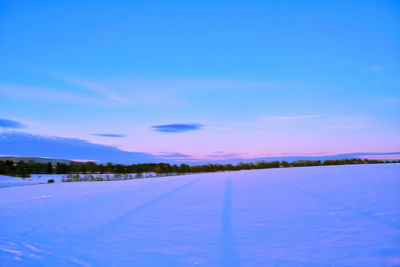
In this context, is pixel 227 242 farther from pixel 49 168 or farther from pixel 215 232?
pixel 49 168

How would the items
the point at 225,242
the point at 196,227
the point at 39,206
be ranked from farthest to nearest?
the point at 39,206
the point at 196,227
the point at 225,242

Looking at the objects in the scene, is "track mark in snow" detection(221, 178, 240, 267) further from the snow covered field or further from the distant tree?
the distant tree

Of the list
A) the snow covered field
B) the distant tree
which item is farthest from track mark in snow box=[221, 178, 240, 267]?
the distant tree

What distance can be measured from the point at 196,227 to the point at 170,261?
3.04ft

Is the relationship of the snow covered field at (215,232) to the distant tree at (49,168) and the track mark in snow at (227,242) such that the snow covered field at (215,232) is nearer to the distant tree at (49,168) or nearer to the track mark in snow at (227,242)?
the track mark in snow at (227,242)

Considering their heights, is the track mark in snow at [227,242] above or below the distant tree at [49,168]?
below

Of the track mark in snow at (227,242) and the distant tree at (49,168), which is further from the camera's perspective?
the distant tree at (49,168)

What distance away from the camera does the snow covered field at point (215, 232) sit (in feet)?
7.09

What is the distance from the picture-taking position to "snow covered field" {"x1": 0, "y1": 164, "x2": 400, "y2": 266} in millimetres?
2162

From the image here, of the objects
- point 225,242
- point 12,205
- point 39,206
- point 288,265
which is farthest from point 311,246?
point 12,205

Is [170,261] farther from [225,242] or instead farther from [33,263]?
[33,263]

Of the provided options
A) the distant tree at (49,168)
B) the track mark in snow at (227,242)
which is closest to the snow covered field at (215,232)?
the track mark in snow at (227,242)

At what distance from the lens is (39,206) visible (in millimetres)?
4547

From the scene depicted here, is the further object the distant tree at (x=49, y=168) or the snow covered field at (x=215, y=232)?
the distant tree at (x=49, y=168)
